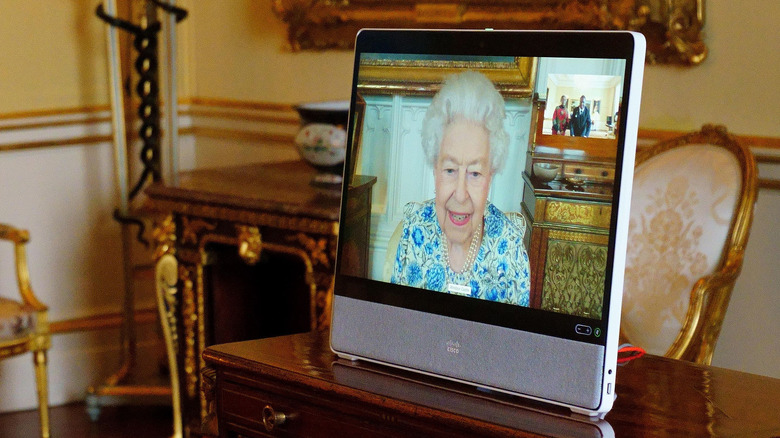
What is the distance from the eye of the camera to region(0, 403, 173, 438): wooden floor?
3037mm

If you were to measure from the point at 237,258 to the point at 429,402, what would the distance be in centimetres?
150

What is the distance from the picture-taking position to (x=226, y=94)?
342 centimetres

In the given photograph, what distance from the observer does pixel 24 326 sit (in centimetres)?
271

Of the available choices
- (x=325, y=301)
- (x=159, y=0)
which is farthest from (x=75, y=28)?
(x=325, y=301)

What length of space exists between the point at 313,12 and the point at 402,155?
71.4 inches

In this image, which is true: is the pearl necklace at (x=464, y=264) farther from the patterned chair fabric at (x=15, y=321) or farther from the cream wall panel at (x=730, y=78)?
the patterned chair fabric at (x=15, y=321)

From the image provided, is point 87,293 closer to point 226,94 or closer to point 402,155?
point 226,94

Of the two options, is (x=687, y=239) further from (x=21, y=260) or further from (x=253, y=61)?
(x=21, y=260)

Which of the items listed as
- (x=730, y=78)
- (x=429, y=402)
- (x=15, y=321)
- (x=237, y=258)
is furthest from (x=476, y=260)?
(x=15, y=321)

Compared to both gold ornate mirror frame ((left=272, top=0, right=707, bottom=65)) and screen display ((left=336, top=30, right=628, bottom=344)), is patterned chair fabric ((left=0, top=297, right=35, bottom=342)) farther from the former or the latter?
screen display ((left=336, top=30, right=628, bottom=344))

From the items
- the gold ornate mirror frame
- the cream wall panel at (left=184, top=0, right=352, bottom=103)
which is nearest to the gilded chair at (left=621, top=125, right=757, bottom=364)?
the gold ornate mirror frame

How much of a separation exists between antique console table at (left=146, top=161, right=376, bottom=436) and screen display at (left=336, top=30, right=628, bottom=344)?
33.9 inches

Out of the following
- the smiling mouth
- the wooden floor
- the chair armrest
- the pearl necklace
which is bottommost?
the wooden floor

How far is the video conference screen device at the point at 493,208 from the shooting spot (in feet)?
3.52
